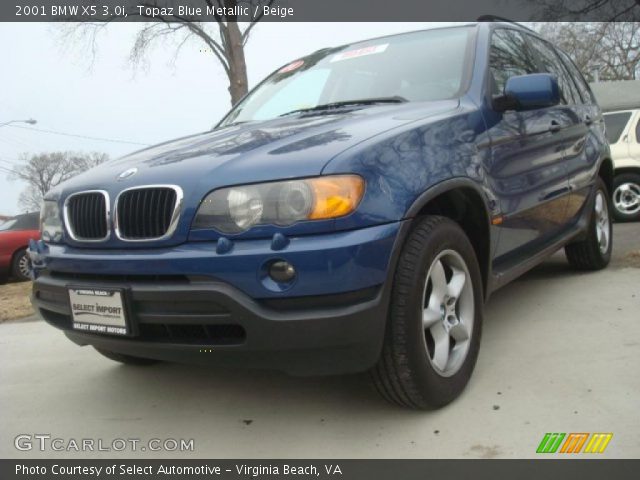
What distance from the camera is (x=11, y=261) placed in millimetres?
9523

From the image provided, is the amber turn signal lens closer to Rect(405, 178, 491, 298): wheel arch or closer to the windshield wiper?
Rect(405, 178, 491, 298): wheel arch

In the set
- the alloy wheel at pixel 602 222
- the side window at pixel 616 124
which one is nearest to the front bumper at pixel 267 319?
the alloy wheel at pixel 602 222

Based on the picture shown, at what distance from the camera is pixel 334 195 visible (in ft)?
6.23

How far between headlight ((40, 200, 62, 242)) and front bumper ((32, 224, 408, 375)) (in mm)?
502

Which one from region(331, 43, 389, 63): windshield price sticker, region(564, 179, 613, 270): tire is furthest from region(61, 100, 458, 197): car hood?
region(564, 179, 613, 270): tire

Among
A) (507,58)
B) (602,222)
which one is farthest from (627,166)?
(507,58)

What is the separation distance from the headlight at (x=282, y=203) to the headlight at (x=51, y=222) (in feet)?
2.79

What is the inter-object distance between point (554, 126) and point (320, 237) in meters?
2.24

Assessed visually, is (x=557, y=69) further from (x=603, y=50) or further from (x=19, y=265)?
(x=603, y=50)

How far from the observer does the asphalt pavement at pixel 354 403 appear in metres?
2.10

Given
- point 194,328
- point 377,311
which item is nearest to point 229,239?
point 194,328

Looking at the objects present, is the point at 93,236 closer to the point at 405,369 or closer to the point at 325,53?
the point at 405,369

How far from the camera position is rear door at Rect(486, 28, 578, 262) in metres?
2.80
